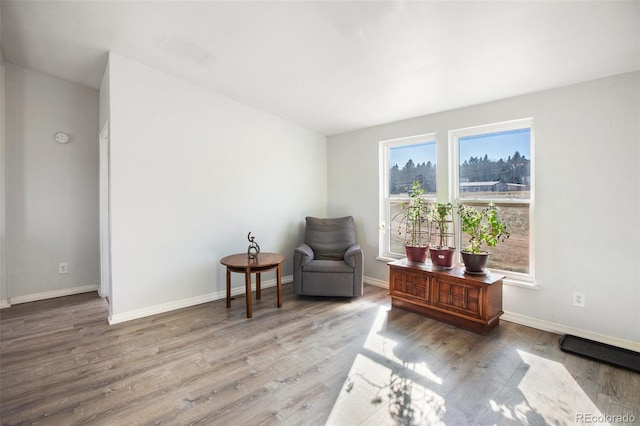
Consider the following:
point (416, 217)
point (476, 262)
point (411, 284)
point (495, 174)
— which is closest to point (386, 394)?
point (411, 284)

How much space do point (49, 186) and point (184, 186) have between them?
180 centimetres

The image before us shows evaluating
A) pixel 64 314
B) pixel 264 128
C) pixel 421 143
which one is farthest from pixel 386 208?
pixel 64 314

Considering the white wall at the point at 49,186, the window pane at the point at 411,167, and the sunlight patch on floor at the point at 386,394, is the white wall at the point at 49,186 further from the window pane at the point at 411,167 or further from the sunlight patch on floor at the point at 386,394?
the window pane at the point at 411,167

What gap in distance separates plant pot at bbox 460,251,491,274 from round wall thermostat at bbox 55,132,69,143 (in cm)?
481

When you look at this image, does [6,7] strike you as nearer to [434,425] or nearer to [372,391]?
[372,391]

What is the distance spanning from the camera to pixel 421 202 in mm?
3633

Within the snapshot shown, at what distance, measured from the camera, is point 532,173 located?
279 centimetres

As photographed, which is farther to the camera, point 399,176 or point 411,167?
point 399,176

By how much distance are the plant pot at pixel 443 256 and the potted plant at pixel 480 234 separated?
16 cm

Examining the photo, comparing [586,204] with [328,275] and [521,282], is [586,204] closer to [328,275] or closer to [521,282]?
[521,282]

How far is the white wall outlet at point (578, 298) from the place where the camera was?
2.51 metres

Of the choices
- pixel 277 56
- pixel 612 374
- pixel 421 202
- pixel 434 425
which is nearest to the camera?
pixel 434 425

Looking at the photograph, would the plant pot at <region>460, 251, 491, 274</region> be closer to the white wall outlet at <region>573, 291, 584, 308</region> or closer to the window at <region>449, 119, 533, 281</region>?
the window at <region>449, 119, 533, 281</region>

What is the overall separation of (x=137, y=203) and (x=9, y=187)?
173cm
